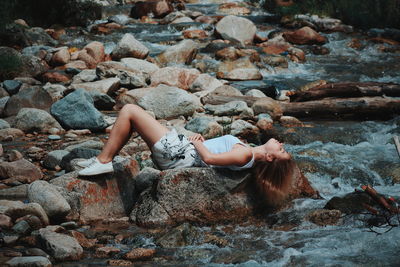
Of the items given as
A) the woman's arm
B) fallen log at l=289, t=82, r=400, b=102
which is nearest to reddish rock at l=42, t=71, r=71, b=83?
fallen log at l=289, t=82, r=400, b=102

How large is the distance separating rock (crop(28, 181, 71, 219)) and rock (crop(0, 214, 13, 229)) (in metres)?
0.36

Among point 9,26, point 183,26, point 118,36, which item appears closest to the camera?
point 9,26

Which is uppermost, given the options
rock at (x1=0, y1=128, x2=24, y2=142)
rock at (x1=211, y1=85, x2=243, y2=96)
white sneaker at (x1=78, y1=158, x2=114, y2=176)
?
white sneaker at (x1=78, y1=158, x2=114, y2=176)

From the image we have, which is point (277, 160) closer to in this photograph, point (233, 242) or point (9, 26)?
point (233, 242)

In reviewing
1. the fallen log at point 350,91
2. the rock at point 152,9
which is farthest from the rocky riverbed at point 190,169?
the rock at point 152,9

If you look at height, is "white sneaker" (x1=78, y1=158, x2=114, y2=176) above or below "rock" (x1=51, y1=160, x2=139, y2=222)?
above

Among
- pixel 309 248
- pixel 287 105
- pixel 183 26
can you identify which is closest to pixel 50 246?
pixel 309 248

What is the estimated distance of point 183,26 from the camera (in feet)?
64.2

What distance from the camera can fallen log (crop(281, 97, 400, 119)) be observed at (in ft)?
32.7

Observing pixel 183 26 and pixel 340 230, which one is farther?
pixel 183 26

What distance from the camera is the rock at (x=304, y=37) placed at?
58.4 ft

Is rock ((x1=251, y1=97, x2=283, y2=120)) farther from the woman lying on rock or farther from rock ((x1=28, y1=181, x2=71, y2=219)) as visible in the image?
rock ((x1=28, y1=181, x2=71, y2=219))

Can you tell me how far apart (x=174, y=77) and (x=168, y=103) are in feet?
7.40

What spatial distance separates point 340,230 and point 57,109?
565 cm
